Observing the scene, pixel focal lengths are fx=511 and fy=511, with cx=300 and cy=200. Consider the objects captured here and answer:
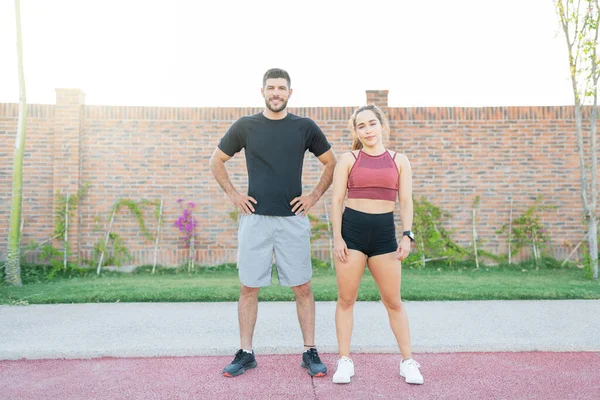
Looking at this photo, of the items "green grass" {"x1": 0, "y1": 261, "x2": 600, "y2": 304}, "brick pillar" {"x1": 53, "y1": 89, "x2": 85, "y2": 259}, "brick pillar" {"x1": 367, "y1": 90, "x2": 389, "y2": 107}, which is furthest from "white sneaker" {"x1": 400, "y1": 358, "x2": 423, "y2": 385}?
"brick pillar" {"x1": 53, "y1": 89, "x2": 85, "y2": 259}

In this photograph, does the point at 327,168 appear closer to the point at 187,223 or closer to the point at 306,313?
the point at 306,313

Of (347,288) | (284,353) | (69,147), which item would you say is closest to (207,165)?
(69,147)

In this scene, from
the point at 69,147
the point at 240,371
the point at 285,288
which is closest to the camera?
the point at 240,371

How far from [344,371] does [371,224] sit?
37.5 inches

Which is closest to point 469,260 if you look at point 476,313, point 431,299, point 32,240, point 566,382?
point 431,299

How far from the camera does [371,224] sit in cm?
321

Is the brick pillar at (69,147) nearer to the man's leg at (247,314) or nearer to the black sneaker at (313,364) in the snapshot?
the man's leg at (247,314)

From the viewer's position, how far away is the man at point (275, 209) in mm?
3473

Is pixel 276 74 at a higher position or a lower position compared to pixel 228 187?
higher

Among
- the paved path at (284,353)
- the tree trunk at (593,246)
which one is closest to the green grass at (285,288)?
the tree trunk at (593,246)

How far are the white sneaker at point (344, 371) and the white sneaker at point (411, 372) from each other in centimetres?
34

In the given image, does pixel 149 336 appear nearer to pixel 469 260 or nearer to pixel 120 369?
pixel 120 369

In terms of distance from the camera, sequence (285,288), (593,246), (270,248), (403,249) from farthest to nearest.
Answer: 1. (593,246)
2. (285,288)
3. (270,248)
4. (403,249)

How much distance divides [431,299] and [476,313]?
82 centimetres
